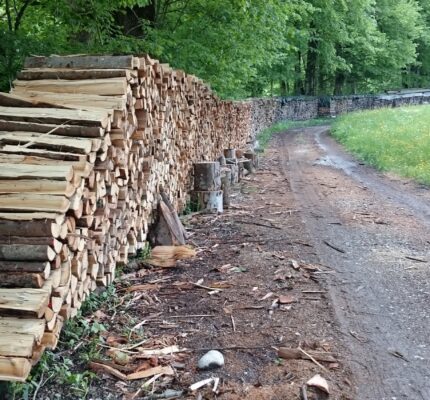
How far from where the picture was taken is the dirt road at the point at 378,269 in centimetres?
396

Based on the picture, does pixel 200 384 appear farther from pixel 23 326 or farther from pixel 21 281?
pixel 21 281

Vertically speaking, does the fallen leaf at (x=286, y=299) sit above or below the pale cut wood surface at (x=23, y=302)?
below

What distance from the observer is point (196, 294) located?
17.4 feet

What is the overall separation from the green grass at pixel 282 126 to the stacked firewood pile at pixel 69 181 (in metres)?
16.4

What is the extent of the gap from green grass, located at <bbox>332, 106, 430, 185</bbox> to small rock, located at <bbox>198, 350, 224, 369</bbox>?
10115 mm

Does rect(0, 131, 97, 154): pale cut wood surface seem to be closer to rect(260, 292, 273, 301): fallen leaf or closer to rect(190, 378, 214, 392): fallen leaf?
rect(190, 378, 214, 392): fallen leaf

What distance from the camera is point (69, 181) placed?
12.6ft

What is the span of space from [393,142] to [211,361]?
1646 centimetres

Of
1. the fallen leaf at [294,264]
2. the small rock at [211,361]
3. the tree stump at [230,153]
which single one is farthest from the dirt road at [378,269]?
the tree stump at [230,153]

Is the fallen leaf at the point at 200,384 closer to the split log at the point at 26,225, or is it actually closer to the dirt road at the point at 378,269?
the dirt road at the point at 378,269

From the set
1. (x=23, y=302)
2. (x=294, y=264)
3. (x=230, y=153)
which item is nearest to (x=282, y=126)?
(x=230, y=153)

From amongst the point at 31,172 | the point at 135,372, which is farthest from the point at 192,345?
the point at 31,172

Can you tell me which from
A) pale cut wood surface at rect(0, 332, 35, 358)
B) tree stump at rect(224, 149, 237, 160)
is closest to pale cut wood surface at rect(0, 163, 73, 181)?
pale cut wood surface at rect(0, 332, 35, 358)

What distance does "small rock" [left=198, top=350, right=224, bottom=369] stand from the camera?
3.84 m
